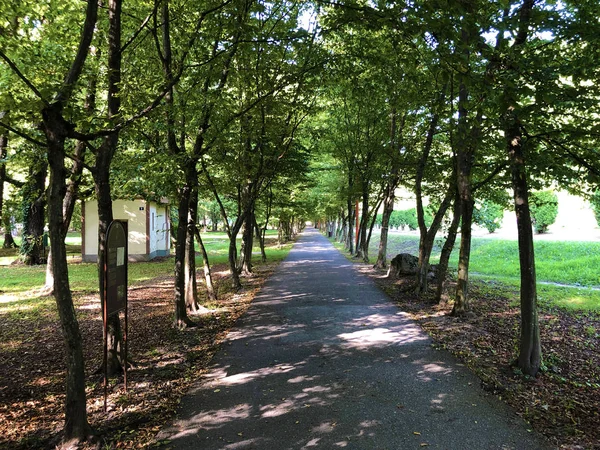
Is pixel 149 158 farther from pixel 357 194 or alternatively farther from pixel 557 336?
pixel 357 194

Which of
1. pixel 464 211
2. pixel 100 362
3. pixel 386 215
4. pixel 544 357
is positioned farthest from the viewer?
pixel 386 215

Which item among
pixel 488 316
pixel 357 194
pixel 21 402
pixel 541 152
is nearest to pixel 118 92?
pixel 21 402

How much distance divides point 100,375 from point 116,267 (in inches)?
69.6

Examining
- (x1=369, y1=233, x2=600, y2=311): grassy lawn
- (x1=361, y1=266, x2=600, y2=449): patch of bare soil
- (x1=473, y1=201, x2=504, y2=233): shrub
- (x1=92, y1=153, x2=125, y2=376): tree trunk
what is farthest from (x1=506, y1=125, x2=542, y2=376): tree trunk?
(x1=473, y1=201, x2=504, y2=233): shrub

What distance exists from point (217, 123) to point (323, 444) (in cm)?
585

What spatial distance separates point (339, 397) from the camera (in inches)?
176

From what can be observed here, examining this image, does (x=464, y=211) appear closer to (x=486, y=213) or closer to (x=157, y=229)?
(x=486, y=213)

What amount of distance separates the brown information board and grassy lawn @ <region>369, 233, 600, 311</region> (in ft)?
32.5

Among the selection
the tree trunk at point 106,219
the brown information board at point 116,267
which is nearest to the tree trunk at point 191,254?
the tree trunk at point 106,219

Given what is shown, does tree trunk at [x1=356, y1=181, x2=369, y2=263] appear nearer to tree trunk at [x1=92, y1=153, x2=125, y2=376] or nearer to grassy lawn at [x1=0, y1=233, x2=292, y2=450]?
grassy lawn at [x1=0, y1=233, x2=292, y2=450]

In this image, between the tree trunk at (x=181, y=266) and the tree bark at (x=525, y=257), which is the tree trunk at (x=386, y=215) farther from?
the tree bark at (x=525, y=257)

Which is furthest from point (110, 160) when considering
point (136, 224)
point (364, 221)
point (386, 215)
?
point (136, 224)

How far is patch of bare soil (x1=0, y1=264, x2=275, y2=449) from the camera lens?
150 inches

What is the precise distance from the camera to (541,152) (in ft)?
17.6
